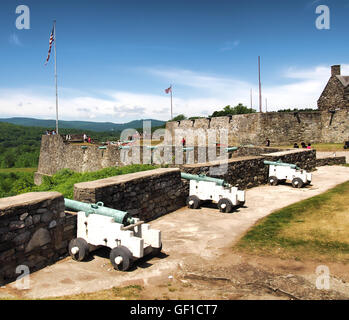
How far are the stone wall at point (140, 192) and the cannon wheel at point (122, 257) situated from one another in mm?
1354

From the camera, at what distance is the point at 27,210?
3.99m

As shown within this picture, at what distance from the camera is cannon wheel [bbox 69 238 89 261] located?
4.32m

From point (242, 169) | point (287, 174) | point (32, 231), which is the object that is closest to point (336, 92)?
point (287, 174)

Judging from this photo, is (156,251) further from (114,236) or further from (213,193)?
(213,193)

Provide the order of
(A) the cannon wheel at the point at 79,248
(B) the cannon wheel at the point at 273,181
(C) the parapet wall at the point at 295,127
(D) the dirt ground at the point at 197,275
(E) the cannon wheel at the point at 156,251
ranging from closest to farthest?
(D) the dirt ground at the point at 197,275 < (A) the cannon wheel at the point at 79,248 < (E) the cannon wheel at the point at 156,251 < (B) the cannon wheel at the point at 273,181 < (C) the parapet wall at the point at 295,127

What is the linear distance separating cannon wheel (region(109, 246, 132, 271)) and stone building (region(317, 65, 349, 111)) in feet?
103

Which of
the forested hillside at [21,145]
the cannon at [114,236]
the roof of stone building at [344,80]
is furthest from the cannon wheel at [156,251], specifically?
the forested hillside at [21,145]

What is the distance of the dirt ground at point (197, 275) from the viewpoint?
340 centimetres

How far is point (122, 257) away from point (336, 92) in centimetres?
3196

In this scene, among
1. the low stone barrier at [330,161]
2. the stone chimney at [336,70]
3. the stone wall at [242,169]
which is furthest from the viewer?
the stone chimney at [336,70]

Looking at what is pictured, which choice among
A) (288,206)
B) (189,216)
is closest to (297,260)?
(189,216)

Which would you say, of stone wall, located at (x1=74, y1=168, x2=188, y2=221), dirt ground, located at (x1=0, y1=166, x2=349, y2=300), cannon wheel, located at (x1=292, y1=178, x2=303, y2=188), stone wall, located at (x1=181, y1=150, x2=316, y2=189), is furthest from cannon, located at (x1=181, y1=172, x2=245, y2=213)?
cannon wheel, located at (x1=292, y1=178, x2=303, y2=188)

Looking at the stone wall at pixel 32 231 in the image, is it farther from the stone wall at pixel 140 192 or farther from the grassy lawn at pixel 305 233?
the grassy lawn at pixel 305 233
